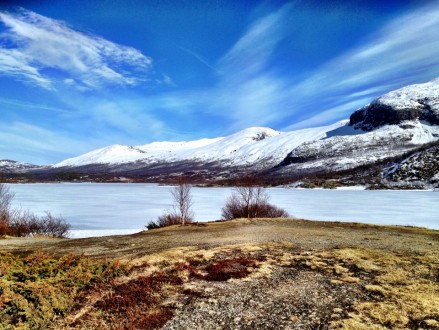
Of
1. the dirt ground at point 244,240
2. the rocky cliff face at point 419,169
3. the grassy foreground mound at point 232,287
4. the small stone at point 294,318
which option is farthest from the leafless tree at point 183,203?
the rocky cliff face at point 419,169

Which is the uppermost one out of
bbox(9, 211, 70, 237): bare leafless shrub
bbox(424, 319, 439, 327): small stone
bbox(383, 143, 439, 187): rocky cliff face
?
bbox(383, 143, 439, 187): rocky cliff face

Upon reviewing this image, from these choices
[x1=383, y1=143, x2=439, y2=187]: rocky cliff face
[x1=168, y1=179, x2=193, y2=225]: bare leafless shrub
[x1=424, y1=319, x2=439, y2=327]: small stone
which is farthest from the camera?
[x1=383, y1=143, x2=439, y2=187]: rocky cliff face

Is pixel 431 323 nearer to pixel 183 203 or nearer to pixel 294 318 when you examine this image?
pixel 294 318

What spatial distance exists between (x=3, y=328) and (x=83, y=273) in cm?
333

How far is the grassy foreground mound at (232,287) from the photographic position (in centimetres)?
864

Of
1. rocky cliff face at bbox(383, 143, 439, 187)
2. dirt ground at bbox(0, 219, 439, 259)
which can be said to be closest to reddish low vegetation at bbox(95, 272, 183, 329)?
dirt ground at bbox(0, 219, 439, 259)

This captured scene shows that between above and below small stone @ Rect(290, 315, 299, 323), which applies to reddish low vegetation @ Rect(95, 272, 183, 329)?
above

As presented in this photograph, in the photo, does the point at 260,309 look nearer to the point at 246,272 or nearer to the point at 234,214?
the point at 246,272

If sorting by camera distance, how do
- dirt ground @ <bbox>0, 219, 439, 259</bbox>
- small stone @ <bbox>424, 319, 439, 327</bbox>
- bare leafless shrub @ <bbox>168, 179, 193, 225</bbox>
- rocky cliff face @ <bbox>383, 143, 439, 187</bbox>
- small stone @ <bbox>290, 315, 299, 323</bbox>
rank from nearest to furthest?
small stone @ <bbox>424, 319, 439, 327</bbox>
small stone @ <bbox>290, 315, 299, 323</bbox>
dirt ground @ <bbox>0, 219, 439, 259</bbox>
bare leafless shrub @ <bbox>168, 179, 193, 225</bbox>
rocky cliff face @ <bbox>383, 143, 439, 187</bbox>

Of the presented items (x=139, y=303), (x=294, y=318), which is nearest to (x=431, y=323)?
(x=294, y=318)

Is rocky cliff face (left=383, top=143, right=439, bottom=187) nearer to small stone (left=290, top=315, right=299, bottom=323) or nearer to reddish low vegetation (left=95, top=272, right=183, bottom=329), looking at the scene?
small stone (left=290, top=315, right=299, bottom=323)

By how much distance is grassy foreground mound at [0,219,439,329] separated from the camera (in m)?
8.64

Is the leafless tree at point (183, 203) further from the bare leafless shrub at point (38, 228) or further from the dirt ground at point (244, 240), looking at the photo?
the bare leafless shrub at point (38, 228)

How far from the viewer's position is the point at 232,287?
11055mm
